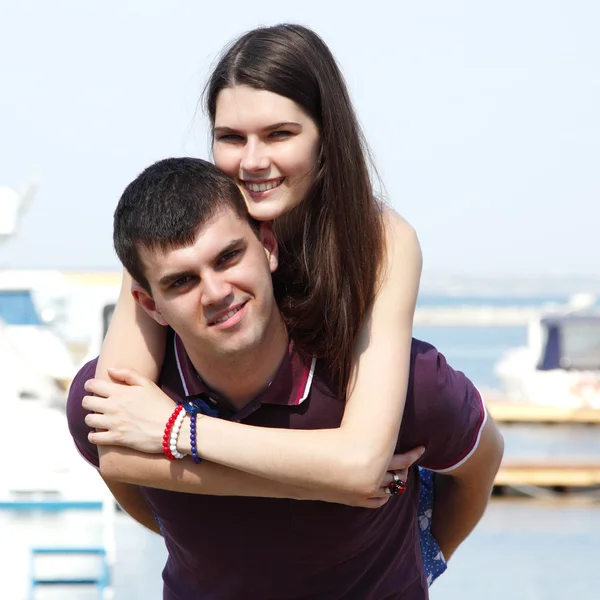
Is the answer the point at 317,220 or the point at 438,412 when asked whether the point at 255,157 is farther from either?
the point at 438,412

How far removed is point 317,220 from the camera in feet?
9.29

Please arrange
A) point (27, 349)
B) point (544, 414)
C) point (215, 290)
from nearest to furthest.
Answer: point (215, 290)
point (27, 349)
point (544, 414)

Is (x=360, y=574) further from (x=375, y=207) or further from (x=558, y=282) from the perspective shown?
(x=558, y=282)

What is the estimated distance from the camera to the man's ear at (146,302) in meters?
2.76

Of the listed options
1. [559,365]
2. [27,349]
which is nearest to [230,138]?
[27,349]

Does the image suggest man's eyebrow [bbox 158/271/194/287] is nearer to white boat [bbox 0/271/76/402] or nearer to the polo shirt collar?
the polo shirt collar

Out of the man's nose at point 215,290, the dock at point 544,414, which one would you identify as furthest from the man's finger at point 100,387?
the dock at point 544,414

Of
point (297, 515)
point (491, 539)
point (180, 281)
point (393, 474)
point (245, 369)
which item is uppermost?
point (180, 281)

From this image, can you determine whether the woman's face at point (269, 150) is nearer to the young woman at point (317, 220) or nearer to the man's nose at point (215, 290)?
the young woman at point (317, 220)

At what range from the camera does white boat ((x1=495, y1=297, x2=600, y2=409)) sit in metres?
11.2

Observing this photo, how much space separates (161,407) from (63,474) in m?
3.89

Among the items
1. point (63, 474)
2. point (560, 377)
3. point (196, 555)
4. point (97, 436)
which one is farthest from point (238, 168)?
point (560, 377)

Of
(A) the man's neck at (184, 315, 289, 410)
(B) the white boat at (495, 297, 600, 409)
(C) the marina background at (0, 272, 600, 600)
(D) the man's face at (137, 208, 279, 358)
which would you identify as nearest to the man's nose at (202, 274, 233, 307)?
(D) the man's face at (137, 208, 279, 358)

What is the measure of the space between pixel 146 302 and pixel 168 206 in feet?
0.97
